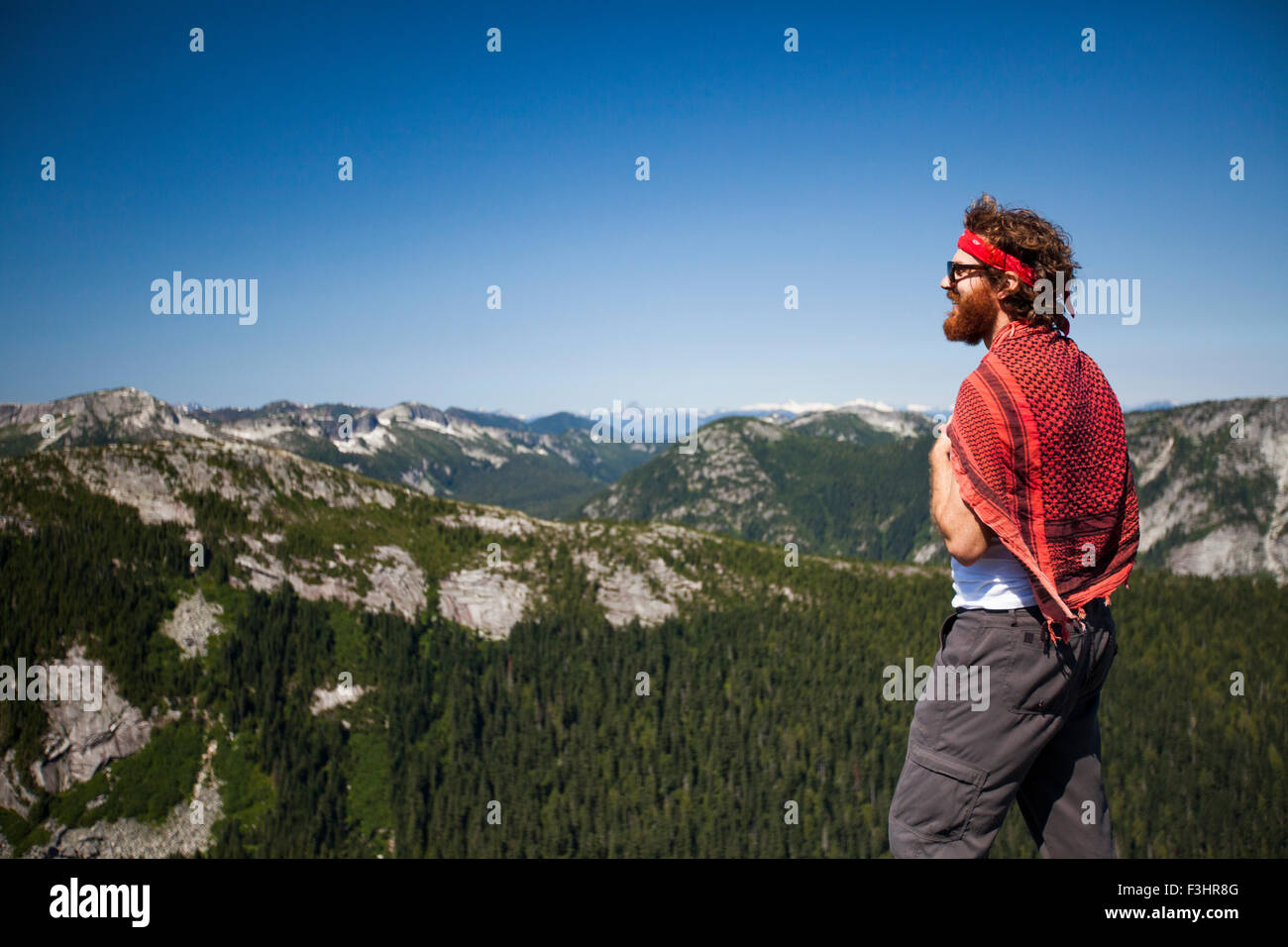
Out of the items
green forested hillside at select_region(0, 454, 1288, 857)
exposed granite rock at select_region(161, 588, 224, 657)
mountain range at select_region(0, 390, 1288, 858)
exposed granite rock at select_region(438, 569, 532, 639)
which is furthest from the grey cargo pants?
exposed granite rock at select_region(438, 569, 532, 639)

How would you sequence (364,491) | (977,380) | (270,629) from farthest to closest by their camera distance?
(364,491), (270,629), (977,380)

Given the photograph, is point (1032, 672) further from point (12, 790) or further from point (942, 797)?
point (12, 790)

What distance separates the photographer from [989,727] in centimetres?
486

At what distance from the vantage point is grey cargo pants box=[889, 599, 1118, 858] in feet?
15.9

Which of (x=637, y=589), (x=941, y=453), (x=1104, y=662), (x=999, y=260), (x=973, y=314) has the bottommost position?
(x=637, y=589)

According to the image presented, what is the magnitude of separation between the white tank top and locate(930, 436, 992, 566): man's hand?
103 millimetres

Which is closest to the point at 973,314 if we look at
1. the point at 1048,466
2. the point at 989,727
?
the point at 1048,466

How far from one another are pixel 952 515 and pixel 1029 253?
7.08 ft

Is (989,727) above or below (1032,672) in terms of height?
below
